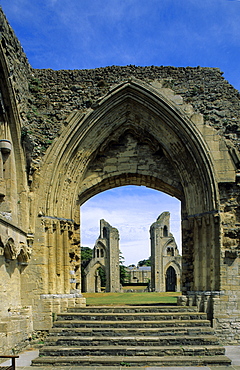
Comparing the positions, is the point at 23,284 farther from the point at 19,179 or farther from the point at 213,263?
the point at 213,263

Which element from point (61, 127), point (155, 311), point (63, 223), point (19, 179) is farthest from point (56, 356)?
point (61, 127)

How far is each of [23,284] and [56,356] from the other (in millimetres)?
2330

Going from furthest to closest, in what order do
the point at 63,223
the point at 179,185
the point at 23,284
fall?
the point at 179,185, the point at 63,223, the point at 23,284

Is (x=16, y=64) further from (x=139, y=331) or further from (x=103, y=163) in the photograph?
(x=139, y=331)

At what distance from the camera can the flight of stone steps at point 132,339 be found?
719 centimetres

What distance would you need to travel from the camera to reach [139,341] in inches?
314

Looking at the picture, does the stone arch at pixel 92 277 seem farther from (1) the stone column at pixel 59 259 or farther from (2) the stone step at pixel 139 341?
(2) the stone step at pixel 139 341

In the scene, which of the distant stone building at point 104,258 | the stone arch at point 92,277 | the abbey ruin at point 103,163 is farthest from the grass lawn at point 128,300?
the stone arch at point 92,277

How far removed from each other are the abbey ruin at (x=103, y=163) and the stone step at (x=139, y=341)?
1.12 m

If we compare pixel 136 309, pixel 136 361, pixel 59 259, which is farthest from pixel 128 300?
pixel 136 361

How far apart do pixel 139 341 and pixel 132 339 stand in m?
0.15

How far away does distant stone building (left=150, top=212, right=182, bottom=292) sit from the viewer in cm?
3625

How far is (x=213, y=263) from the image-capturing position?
9.50 meters

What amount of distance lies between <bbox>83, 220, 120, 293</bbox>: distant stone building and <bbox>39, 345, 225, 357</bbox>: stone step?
92.7ft
